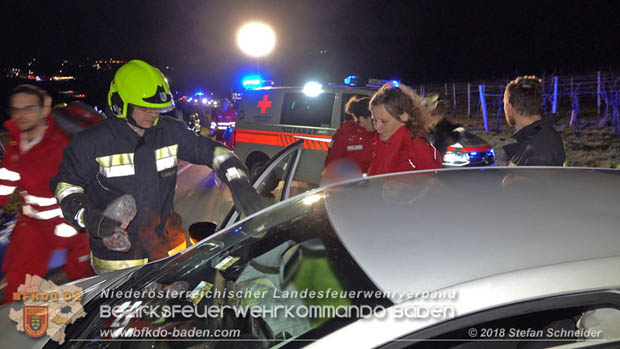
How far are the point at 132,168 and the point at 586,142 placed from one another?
14.4m

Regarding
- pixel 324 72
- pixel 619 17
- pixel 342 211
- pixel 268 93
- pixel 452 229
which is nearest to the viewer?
pixel 452 229

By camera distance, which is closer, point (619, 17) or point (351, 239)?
point (351, 239)

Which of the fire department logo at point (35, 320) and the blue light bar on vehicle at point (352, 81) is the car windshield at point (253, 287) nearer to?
the fire department logo at point (35, 320)

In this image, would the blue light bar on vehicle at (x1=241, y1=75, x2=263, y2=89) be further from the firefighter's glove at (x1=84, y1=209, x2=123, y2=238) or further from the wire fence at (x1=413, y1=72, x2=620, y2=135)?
the wire fence at (x1=413, y1=72, x2=620, y2=135)

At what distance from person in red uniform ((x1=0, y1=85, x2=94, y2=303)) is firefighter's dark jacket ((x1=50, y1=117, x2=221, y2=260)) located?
17.9 inches

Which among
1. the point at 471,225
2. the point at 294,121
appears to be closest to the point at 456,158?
the point at 294,121

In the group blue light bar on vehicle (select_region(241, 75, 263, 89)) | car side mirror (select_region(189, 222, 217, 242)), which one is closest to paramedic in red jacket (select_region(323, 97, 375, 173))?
car side mirror (select_region(189, 222, 217, 242))

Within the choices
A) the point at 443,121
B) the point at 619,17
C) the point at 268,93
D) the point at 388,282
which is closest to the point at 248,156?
the point at 268,93

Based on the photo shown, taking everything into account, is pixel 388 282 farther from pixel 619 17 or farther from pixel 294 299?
pixel 619 17

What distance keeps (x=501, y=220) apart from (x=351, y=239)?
49cm

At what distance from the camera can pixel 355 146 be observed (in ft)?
11.9

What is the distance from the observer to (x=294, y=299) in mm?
1536

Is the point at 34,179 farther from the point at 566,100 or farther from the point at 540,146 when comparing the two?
the point at 566,100

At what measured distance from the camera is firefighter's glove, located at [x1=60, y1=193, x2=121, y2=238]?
1.99 m
